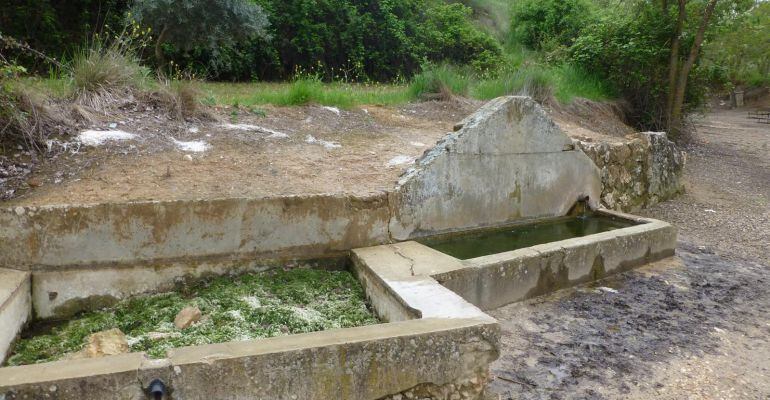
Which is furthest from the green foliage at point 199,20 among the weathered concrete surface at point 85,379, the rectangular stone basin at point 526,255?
the weathered concrete surface at point 85,379

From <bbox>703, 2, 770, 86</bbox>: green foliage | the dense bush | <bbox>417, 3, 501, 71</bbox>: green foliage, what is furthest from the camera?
<bbox>417, 3, 501, 71</bbox>: green foliage

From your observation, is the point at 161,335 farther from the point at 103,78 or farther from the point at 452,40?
the point at 452,40

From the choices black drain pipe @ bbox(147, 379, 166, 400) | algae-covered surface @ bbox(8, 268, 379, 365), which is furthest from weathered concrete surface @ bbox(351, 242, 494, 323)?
black drain pipe @ bbox(147, 379, 166, 400)

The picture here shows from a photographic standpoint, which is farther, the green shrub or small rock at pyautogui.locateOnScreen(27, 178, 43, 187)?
the green shrub

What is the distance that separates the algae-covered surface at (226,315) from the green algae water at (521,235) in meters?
1.11

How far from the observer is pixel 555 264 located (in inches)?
185

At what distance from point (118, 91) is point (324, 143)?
209 cm

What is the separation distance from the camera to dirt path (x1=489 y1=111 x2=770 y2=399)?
3.33m

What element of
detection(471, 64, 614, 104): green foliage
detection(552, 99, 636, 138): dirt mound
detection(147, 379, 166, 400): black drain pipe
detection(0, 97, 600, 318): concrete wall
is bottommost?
detection(147, 379, 166, 400): black drain pipe

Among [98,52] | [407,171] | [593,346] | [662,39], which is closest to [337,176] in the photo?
[407,171]

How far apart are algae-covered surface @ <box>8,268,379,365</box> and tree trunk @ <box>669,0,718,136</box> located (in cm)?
879

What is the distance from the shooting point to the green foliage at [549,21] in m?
13.9

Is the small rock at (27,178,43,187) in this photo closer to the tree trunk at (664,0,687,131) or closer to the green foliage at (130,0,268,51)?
the green foliage at (130,0,268,51)

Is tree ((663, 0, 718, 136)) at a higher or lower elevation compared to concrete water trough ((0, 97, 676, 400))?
higher
